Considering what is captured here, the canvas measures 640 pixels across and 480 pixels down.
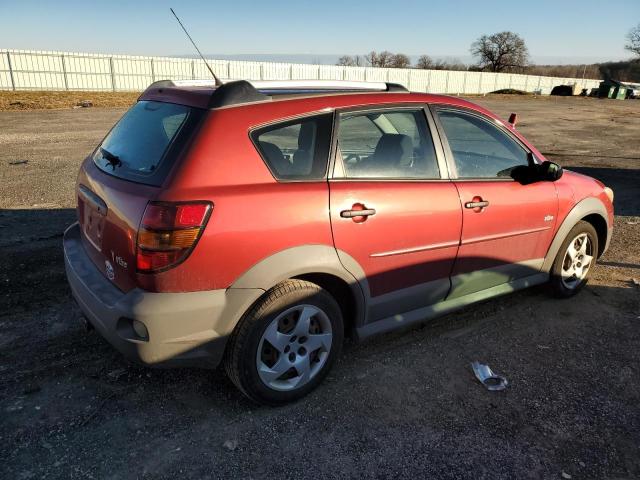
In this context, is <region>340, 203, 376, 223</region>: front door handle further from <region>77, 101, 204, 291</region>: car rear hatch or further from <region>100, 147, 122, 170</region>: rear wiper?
<region>100, 147, 122, 170</region>: rear wiper

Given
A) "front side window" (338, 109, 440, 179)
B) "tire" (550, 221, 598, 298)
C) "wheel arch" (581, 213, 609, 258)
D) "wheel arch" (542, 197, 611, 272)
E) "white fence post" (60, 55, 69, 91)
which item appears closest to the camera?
"front side window" (338, 109, 440, 179)

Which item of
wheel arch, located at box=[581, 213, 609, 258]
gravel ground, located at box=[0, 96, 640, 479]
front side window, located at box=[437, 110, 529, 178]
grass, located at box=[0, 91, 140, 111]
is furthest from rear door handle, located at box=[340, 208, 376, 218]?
grass, located at box=[0, 91, 140, 111]

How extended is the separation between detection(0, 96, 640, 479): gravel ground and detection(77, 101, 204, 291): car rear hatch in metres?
0.80

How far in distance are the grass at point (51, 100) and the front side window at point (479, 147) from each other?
2017 cm

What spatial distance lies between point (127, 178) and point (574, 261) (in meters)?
3.75

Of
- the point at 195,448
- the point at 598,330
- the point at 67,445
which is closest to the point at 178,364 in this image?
the point at 195,448

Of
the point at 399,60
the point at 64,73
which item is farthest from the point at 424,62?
the point at 64,73

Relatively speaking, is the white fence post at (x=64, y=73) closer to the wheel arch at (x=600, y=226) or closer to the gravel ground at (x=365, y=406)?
the gravel ground at (x=365, y=406)

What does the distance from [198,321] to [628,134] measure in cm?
2101

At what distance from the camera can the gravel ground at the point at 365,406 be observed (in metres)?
2.47

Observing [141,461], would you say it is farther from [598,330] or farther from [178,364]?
[598,330]

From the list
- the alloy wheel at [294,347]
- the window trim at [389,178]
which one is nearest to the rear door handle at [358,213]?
the window trim at [389,178]

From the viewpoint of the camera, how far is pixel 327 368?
119 inches

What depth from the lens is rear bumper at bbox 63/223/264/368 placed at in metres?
2.40
